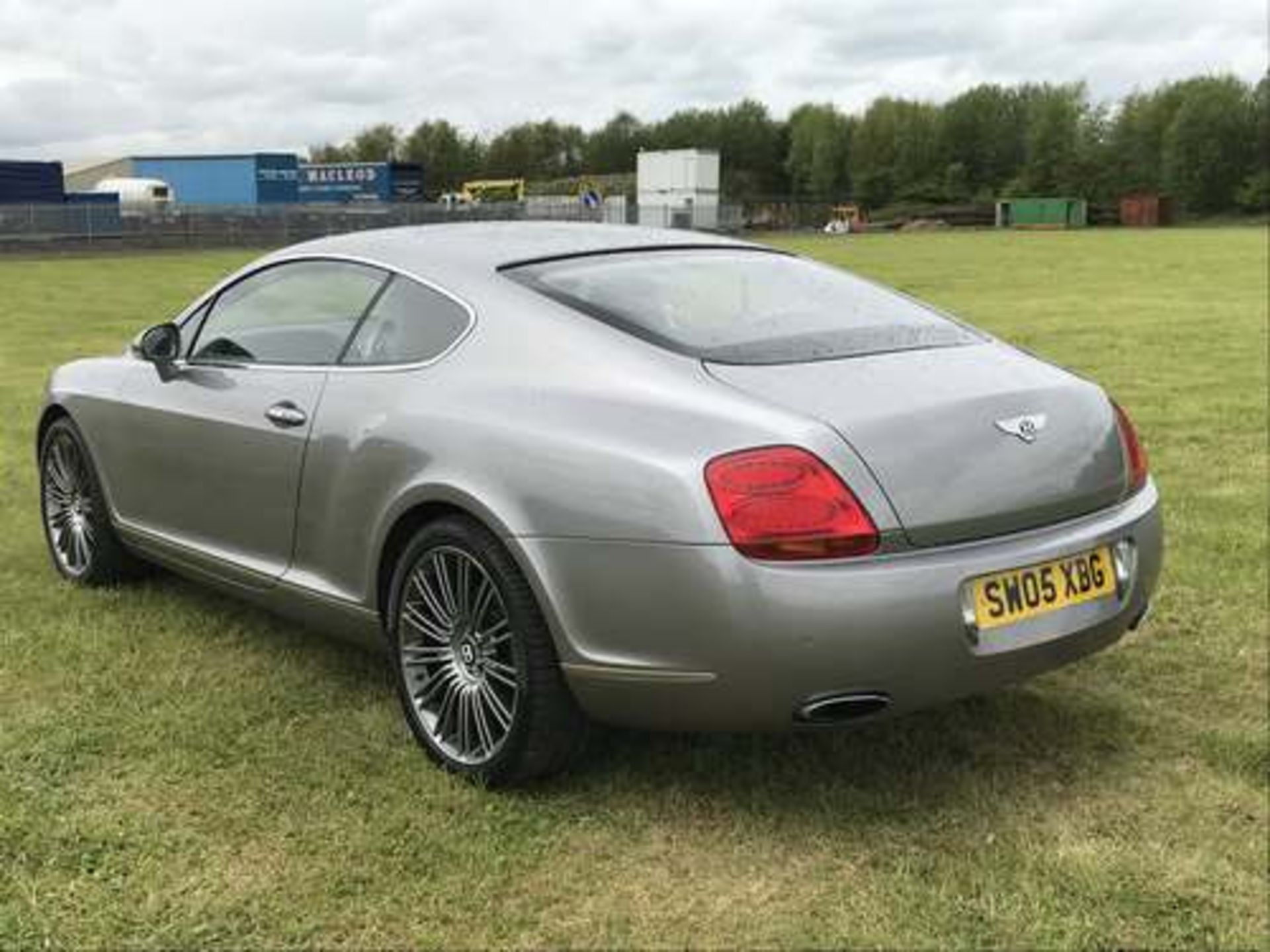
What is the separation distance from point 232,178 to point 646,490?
69465mm

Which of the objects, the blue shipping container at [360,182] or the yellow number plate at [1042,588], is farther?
the blue shipping container at [360,182]

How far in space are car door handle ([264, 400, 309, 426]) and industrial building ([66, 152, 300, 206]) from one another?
195 ft

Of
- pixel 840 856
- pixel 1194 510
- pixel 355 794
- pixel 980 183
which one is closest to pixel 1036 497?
pixel 840 856

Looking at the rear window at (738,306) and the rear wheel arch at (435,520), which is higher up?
the rear window at (738,306)

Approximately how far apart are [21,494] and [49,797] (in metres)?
4.04

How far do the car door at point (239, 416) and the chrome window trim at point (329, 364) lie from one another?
0.4 inches

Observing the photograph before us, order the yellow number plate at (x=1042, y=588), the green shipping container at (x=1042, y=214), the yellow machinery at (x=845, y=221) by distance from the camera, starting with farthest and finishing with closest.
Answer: the green shipping container at (x=1042, y=214) < the yellow machinery at (x=845, y=221) < the yellow number plate at (x=1042, y=588)

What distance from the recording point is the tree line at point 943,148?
98.0 metres

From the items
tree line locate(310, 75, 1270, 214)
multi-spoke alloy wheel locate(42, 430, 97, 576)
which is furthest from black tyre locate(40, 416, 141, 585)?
tree line locate(310, 75, 1270, 214)

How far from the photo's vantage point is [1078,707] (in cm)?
413

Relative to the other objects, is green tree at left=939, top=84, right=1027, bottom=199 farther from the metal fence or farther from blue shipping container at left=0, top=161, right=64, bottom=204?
blue shipping container at left=0, top=161, right=64, bottom=204

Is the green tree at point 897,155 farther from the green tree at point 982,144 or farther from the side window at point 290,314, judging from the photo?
the side window at point 290,314

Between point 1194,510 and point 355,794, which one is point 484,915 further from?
point 1194,510

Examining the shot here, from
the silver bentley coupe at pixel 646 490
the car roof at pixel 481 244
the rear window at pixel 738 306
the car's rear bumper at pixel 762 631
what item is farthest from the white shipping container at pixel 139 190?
the car's rear bumper at pixel 762 631
